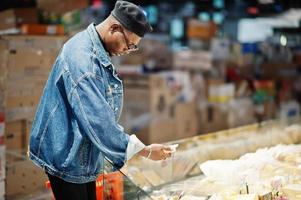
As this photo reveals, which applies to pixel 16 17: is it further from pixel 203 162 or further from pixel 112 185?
pixel 112 185

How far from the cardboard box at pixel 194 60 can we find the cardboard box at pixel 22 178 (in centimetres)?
449

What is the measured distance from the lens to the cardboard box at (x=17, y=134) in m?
4.40

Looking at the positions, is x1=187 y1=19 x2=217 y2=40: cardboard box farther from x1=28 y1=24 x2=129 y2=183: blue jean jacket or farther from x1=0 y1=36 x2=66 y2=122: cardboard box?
x1=28 y1=24 x2=129 y2=183: blue jean jacket

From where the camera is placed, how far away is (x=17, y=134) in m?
4.46

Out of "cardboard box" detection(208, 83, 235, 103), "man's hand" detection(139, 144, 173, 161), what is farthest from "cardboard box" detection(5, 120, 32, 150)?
"cardboard box" detection(208, 83, 235, 103)

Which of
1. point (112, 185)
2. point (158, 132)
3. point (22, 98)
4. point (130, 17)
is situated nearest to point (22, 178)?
point (22, 98)

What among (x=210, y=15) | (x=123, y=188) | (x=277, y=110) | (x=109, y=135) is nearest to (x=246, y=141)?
(x=123, y=188)

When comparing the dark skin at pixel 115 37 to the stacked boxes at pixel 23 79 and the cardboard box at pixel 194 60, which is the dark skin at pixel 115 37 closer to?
the stacked boxes at pixel 23 79

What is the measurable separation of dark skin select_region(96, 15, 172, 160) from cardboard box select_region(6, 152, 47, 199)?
2063 millimetres

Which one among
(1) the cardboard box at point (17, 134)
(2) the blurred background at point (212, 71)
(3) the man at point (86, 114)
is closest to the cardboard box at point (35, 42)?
(1) the cardboard box at point (17, 134)

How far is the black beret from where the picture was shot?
248cm

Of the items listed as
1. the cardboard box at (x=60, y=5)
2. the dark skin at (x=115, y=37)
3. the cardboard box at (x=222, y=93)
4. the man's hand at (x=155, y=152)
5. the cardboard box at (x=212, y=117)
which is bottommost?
the cardboard box at (x=212, y=117)

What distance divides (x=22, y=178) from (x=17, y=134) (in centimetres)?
38

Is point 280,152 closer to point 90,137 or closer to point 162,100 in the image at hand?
point 90,137
